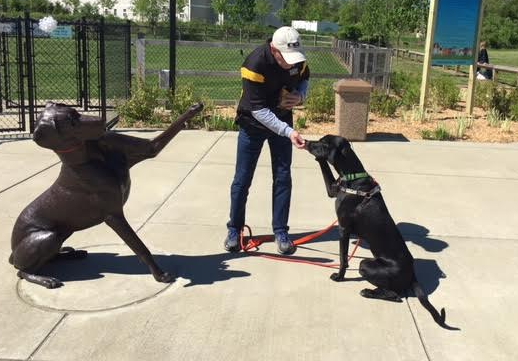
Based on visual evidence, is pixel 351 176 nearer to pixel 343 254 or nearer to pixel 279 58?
pixel 343 254

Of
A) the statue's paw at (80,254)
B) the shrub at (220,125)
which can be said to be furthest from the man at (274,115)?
the shrub at (220,125)

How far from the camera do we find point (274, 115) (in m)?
4.27

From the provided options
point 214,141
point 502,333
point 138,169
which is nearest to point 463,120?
point 214,141

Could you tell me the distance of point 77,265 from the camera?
4.25m

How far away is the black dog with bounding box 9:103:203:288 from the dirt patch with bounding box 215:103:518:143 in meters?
6.15

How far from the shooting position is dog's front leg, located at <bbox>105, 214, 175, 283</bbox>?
12.5ft

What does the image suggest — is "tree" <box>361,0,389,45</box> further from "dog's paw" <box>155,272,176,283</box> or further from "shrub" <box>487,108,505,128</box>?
"dog's paw" <box>155,272,176,283</box>

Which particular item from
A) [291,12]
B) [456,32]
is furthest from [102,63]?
[291,12]

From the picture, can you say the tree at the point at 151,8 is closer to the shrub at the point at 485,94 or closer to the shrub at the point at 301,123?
the shrub at the point at 485,94

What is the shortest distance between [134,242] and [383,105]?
8.12m

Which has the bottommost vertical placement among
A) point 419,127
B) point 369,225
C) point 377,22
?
point 419,127

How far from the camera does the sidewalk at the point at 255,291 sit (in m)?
3.27

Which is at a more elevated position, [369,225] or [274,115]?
[274,115]

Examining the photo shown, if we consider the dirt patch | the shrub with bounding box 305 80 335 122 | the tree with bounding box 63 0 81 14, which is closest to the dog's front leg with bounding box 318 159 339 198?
the dirt patch
